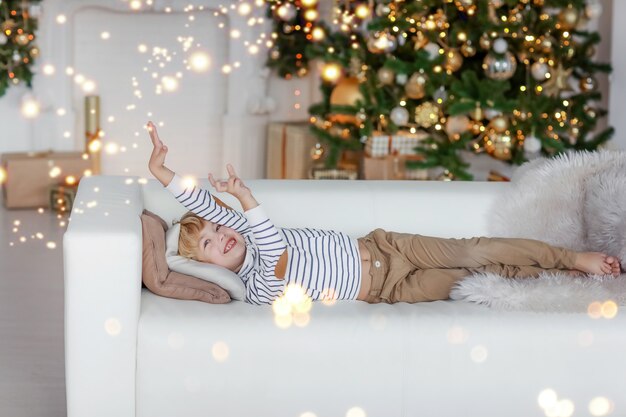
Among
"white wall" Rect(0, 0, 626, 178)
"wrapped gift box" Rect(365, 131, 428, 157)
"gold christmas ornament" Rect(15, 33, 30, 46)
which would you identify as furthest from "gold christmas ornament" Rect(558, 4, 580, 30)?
"gold christmas ornament" Rect(15, 33, 30, 46)

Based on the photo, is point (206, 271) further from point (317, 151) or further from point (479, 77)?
point (317, 151)

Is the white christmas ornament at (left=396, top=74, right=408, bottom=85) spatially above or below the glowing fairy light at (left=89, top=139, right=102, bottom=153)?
above

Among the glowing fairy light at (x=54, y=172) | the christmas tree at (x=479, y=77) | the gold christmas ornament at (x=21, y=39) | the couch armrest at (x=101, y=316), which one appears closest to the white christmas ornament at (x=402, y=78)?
the christmas tree at (x=479, y=77)

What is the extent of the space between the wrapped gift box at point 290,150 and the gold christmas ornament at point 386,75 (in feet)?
2.51

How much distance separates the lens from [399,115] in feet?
14.5

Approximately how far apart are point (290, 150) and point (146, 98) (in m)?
0.94

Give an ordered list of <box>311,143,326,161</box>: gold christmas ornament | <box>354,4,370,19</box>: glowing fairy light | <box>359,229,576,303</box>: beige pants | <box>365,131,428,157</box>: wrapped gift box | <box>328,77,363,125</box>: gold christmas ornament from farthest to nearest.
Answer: <box>311,143,326,161</box>: gold christmas ornament < <box>328,77,363,125</box>: gold christmas ornament < <box>354,4,370,19</box>: glowing fairy light < <box>365,131,428,157</box>: wrapped gift box < <box>359,229,576,303</box>: beige pants

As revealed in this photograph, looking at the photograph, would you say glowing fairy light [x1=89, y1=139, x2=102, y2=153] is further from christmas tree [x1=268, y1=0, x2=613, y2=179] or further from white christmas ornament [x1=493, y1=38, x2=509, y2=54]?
white christmas ornament [x1=493, y1=38, x2=509, y2=54]

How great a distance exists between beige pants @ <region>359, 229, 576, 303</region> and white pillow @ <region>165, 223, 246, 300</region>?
1.11 ft

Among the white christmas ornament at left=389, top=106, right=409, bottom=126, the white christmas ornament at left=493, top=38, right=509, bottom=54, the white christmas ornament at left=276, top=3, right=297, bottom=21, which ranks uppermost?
the white christmas ornament at left=276, top=3, right=297, bottom=21

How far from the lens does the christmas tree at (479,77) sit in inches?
164

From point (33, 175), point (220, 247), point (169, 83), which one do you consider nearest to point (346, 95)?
point (169, 83)

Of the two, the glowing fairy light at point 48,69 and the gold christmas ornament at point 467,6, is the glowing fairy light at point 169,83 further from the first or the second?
the gold christmas ornament at point 467,6

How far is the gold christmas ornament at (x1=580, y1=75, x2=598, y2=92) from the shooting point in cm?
442
